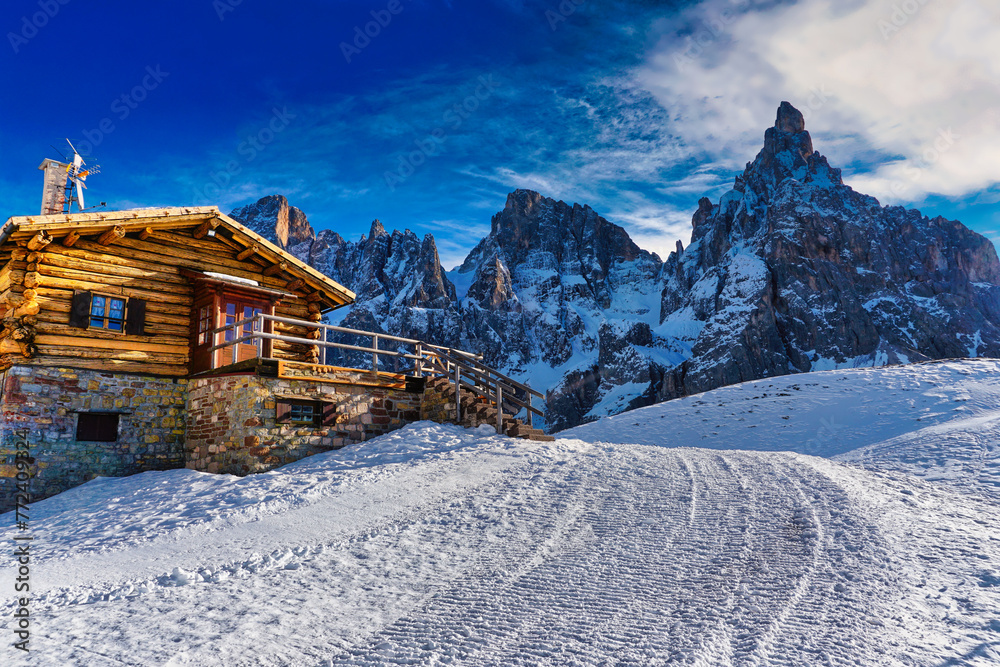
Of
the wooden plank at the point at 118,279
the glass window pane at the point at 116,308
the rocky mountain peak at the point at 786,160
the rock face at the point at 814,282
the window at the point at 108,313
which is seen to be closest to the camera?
the wooden plank at the point at 118,279

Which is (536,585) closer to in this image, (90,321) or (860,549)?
(860,549)

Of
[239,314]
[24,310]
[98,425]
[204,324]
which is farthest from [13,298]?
[239,314]

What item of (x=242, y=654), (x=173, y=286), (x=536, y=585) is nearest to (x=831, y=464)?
(x=536, y=585)

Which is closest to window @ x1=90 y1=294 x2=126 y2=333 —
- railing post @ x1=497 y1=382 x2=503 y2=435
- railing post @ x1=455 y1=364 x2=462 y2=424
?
railing post @ x1=455 y1=364 x2=462 y2=424

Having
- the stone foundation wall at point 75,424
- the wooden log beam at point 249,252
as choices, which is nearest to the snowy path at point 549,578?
the stone foundation wall at point 75,424

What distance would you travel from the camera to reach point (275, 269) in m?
16.5

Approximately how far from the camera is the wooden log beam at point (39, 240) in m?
12.3

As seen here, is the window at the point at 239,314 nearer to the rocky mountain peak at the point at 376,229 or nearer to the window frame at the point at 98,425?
the window frame at the point at 98,425

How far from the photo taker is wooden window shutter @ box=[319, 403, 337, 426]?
1334 centimetres

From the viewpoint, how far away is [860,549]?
21.5ft

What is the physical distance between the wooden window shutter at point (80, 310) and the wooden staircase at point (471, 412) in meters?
7.87

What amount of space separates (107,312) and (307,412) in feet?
17.2

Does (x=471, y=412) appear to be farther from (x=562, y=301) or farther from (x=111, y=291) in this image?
(x=562, y=301)

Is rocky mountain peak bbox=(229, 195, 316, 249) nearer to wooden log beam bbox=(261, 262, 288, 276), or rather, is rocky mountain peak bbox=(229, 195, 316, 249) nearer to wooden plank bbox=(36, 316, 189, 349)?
wooden log beam bbox=(261, 262, 288, 276)
